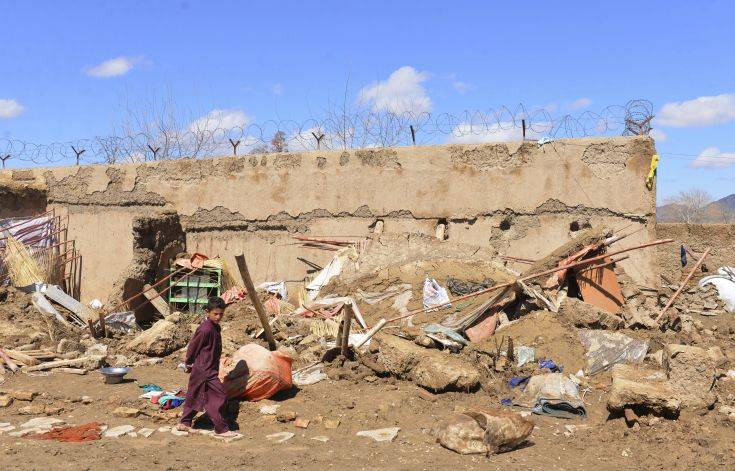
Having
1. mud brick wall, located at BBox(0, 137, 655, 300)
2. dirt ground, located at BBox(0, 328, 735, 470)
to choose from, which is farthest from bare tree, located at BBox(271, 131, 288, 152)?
dirt ground, located at BBox(0, 328, 735, 470)

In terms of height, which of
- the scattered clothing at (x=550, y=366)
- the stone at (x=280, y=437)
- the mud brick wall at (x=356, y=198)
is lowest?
the stone at (x=280, y=437)

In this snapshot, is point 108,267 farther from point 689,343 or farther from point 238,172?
point 689,343

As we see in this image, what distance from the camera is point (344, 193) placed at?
11.1 meters

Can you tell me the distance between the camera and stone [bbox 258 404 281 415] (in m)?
6.79

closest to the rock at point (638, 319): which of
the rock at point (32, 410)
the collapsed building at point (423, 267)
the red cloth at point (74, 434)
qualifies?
the collapsed building at point (423, 267)

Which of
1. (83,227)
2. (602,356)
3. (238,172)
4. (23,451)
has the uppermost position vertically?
(238,172)

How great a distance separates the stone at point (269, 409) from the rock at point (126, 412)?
1174 millimetres

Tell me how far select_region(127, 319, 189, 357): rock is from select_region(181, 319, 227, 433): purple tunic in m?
2.86

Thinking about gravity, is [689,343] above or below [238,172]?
below

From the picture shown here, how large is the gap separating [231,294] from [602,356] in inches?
236

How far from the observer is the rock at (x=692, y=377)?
21.2 feet

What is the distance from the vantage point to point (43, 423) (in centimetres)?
658

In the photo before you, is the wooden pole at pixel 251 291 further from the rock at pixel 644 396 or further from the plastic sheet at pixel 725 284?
the plastic sheet at pixel 725 284

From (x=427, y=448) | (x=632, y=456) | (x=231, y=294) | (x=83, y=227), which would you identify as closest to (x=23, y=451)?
(x=427, y=448)
